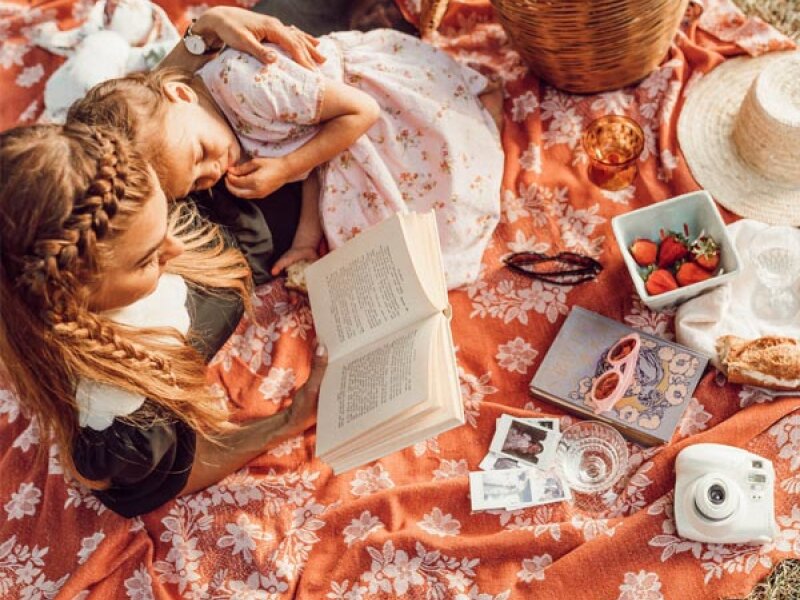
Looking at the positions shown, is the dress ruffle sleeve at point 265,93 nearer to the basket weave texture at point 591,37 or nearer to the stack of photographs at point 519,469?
the basket weave texture at point 591,37

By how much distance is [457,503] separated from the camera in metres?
2.06

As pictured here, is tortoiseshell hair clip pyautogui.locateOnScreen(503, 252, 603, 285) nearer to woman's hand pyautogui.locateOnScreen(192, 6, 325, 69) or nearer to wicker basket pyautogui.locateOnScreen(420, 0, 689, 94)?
wicker basket pyautogui.locateOnScreen(420, 0, 689, 94)

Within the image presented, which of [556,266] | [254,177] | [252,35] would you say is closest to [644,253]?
[556,266]

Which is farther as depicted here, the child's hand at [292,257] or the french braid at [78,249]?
the child's hand at [292,257]

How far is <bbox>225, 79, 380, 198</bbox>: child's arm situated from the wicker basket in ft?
1.51

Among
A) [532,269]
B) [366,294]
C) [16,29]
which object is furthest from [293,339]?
[16,29]

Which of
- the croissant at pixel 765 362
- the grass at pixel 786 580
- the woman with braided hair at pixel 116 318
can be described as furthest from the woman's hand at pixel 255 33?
the grass at pixel 786 580

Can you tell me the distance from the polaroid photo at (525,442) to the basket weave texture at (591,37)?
3.14ft

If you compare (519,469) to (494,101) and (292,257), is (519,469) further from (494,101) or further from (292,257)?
(494,101)

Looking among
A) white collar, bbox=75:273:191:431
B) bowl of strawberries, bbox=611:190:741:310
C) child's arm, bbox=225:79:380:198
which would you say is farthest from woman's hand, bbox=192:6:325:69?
bowl of strawberries, bbox=611:190:741:310

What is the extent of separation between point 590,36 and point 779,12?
0.78 m

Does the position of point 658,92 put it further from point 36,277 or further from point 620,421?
point 36,277

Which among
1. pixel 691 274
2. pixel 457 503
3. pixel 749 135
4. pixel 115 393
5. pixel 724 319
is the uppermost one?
pixel 115 393

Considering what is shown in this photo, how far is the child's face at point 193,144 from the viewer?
72.6 inches
